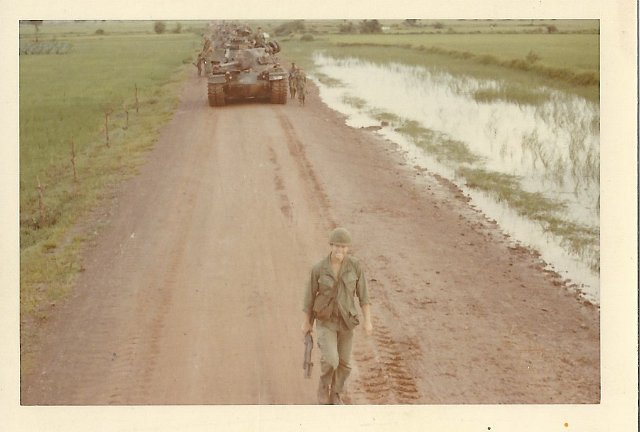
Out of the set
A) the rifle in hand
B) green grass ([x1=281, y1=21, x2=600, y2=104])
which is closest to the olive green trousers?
the rifle in hand

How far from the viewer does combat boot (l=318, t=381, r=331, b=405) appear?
677cm

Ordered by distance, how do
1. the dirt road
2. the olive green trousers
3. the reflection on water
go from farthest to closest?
the reflection on water < the dirt road < the olive green trousers

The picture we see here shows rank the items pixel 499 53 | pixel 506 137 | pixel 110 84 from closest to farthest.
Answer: pixel 506 137, pixel 110 84, pixel 499 53

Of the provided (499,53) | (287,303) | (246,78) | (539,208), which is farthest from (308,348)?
(499,53)

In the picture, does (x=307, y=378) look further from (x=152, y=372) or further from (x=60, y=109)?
(x=60, y=109)

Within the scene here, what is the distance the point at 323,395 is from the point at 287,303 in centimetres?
160

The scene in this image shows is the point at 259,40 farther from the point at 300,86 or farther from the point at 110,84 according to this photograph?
the point at 110,84

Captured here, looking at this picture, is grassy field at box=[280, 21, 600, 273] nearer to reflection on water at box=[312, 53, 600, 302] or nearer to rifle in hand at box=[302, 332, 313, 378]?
reflection on water at box=[312, 53, 600, 302]

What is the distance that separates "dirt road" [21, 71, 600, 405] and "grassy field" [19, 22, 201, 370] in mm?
430

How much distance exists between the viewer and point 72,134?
15.6m

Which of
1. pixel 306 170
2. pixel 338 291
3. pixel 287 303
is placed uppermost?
pixel 306 170

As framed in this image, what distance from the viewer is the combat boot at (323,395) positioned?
6.77 m
